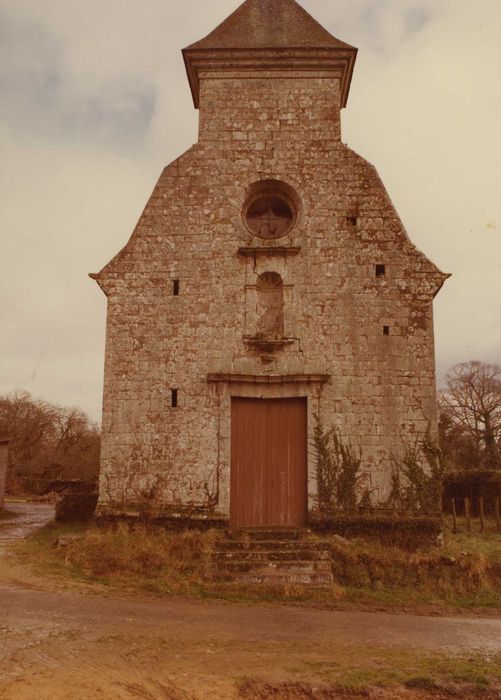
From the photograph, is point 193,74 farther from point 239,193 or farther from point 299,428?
point 299,428

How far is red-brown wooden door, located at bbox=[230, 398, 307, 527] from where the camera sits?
512 inches

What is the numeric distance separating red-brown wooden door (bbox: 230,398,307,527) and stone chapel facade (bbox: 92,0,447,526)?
28 millimetres

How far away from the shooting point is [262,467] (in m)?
→ 13.2

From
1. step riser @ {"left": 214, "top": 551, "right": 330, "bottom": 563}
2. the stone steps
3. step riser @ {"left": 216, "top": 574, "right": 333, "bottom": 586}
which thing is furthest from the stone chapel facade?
step riser @ {"left": 216, "top": 574, "right": 333, "bottom": 586}

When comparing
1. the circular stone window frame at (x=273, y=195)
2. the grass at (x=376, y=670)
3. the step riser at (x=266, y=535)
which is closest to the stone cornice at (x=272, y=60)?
the circular stone window frame at (x=273, y=195)

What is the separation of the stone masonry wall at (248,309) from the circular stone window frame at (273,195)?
13 cm

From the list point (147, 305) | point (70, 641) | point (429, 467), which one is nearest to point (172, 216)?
point (147, 305)

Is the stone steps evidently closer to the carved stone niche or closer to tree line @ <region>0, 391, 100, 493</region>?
the carved stone niche

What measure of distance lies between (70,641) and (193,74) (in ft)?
41.2

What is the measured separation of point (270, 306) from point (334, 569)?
212 inches

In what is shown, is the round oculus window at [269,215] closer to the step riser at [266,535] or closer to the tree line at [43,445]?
the step riser at [266,535]

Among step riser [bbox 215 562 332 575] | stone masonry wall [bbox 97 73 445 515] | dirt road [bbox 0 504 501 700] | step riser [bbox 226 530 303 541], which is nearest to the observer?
dirt road [bbox 0 504 501 700]

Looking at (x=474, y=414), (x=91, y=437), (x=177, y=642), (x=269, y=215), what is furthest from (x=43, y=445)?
(x=177, y=642)

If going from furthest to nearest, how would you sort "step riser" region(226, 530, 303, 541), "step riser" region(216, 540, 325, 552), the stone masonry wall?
the stone masonry wall, "step riser" region(226, 530, 303, 541), "step riser" region(216, 540, 325, 552)
